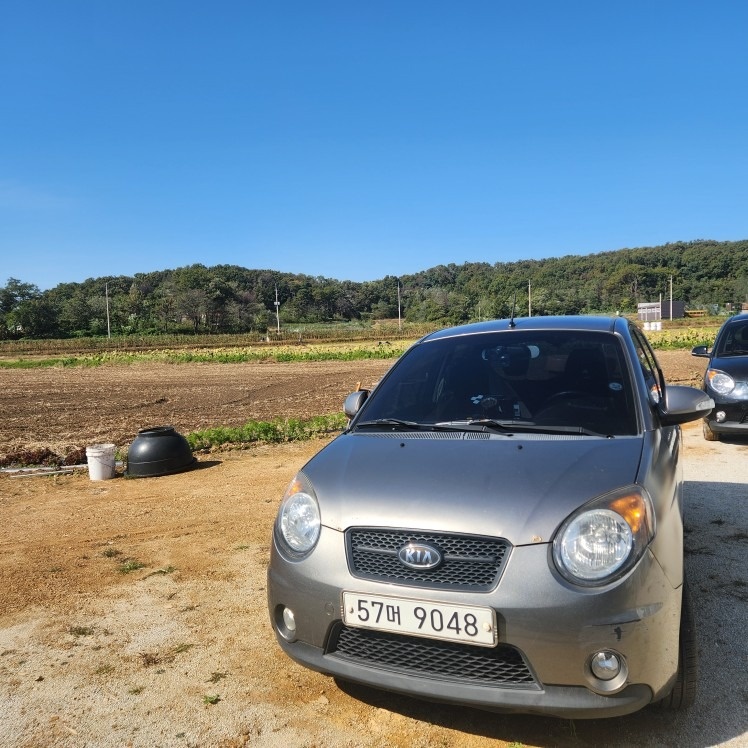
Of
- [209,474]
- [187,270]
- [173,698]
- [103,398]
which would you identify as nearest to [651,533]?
[173,698]

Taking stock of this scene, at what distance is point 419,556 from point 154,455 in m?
6.51

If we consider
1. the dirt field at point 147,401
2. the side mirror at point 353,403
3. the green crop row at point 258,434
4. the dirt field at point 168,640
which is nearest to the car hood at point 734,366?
→ the dirt field at point 168,640

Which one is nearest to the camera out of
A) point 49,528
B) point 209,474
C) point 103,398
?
point 49,528

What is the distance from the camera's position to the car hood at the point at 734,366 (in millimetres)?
8182

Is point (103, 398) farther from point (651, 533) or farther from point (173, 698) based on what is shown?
point (651, 533)

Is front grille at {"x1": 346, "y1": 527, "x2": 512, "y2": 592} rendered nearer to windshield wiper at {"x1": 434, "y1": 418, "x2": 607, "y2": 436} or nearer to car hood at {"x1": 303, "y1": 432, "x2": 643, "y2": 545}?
car hood at {"x1": 303, "y1": 432, "x2": 643, "y2": 545}

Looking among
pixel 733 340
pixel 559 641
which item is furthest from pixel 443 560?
pixel 733 340

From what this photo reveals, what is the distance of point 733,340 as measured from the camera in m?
8.99

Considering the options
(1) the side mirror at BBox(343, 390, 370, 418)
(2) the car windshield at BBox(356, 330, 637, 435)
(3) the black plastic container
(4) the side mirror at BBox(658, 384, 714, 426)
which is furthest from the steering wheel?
(3) the black plastic container

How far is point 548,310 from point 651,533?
287 ft

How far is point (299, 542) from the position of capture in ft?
9.21

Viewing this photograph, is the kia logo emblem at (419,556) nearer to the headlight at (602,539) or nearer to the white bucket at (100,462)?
the headlight at (602,539)

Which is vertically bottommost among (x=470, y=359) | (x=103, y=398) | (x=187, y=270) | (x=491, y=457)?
(x=103, y=398)

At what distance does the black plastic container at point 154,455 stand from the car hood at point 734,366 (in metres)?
7.33
